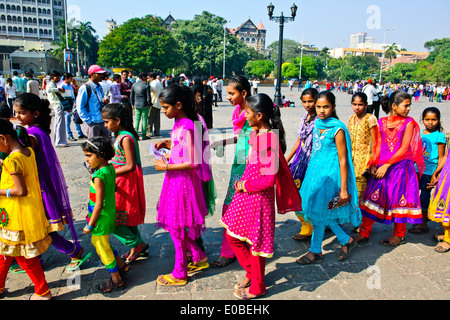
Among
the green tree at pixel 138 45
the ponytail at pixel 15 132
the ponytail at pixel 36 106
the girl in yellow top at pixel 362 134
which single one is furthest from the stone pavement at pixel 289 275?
the green tree at pixel 138 45

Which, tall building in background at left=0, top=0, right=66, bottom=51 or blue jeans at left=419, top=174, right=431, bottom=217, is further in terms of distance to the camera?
tall building in background at left=0, top=0, right=66, bottom=51

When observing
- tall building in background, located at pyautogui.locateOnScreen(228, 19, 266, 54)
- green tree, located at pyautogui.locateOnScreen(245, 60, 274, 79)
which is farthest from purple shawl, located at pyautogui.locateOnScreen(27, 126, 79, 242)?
tall building in background, located at pyautogui.locateOnScreen(228, 19, 266, 54)

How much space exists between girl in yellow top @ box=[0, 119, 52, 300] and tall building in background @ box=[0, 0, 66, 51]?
8238cm

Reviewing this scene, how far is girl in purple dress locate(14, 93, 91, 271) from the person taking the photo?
2.82 m

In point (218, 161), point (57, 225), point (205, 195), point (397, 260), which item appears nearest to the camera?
point (57, 225)

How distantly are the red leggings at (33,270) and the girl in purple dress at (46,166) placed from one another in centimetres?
30

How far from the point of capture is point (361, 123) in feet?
11.8

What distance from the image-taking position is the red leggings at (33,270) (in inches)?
99.7

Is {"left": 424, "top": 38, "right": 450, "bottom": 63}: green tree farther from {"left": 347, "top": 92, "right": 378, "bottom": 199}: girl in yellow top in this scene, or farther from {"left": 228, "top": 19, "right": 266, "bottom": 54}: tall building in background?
{"left": 347, "top": 92, "right": 378, "bottom": 199}: girl in yellow top

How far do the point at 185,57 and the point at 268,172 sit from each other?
179 feet

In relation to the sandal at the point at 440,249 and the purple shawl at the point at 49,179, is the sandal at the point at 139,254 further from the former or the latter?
the sandal at the point at 440,249

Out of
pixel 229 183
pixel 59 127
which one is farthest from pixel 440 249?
pixel 59 127
